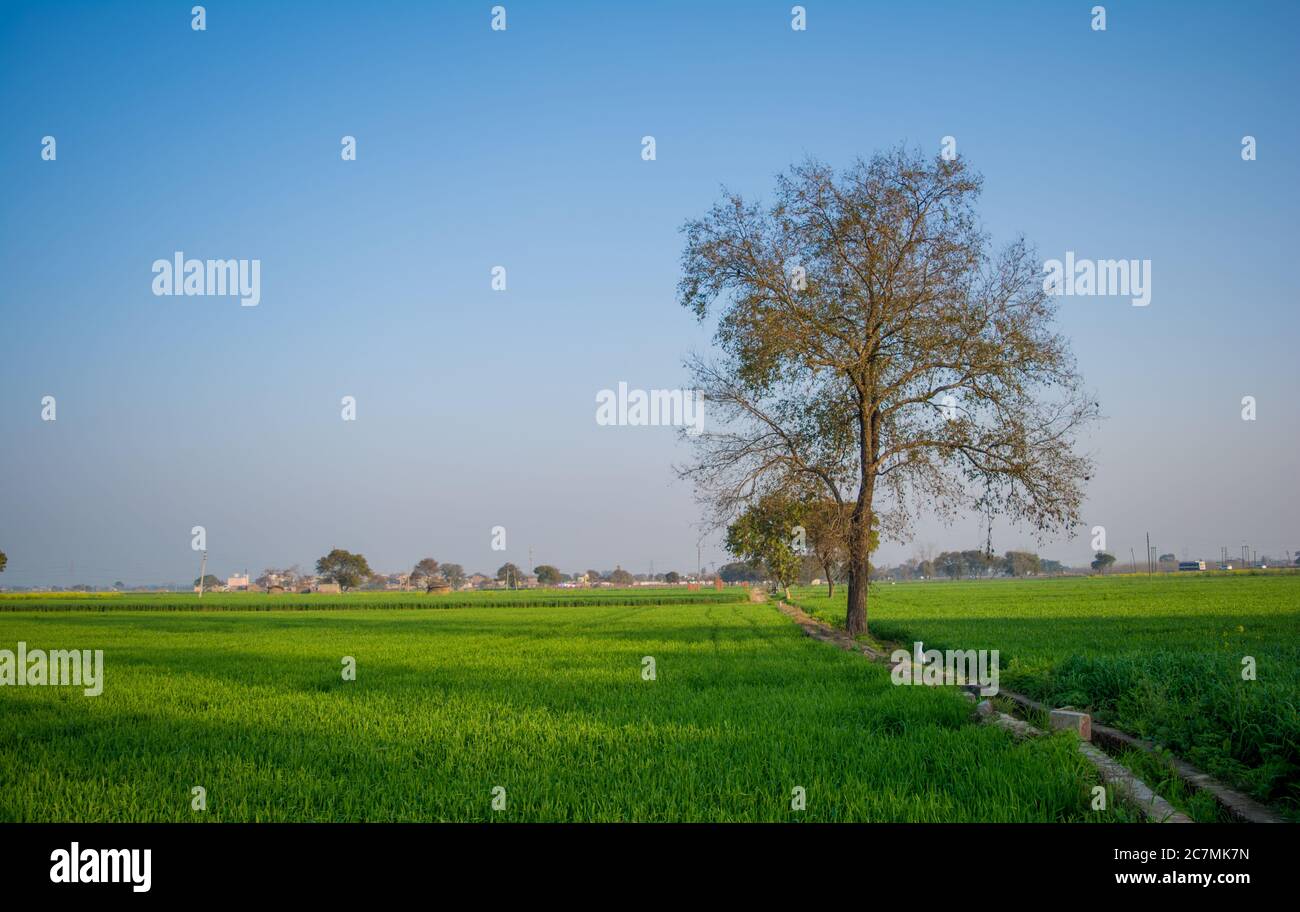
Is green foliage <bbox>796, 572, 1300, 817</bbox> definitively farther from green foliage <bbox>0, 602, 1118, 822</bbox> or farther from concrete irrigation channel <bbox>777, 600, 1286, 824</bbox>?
green foliage <bbox>0, 602, 1118, 822</bbox>

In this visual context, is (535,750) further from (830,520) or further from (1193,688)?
(830,520)

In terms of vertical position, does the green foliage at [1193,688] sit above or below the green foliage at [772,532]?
below

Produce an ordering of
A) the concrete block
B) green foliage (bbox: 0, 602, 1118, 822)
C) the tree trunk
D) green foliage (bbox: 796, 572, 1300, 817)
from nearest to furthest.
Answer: green foliage (bbox: 0, 602, 1118, 822), green foliage (bbox: 796, 572, 1300, 817), the concrete block, the tree trunk

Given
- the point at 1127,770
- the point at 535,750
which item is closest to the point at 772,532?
the point at 535,750

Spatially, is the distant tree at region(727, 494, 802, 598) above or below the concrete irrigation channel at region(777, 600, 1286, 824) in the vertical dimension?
above

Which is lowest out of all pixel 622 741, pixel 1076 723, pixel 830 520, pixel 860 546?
pixel 622 741

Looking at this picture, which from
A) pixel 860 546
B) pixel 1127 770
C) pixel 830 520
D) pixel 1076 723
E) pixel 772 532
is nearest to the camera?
pixel 1127 770

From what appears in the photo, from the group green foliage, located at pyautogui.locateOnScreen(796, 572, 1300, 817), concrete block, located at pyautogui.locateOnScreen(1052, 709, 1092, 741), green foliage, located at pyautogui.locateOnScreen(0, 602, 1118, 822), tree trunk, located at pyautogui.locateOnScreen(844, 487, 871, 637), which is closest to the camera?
green foliage, located at pyautogui.locateOnScreen(0, 602, 1118, 822)

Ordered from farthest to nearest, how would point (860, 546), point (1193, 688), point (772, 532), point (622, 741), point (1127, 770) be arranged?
point (772, 532) → point (860, 546) → point (1193, 688) → point (622, 741) → point (1127, 770)

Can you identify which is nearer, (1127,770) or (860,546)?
(1127,770)

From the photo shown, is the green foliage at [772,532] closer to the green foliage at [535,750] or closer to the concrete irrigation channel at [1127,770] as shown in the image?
the green foliage at [535,750]

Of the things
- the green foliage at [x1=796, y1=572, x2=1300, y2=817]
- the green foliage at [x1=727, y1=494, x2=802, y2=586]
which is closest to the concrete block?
the green foliage at [x1=796, y1=572, x2=1300, y2=817]

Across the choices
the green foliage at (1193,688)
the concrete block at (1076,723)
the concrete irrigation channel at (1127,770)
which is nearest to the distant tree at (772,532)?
the green foliage at (1193,688)
